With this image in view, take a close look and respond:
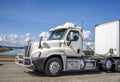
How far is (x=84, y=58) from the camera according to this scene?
1266 centimetres

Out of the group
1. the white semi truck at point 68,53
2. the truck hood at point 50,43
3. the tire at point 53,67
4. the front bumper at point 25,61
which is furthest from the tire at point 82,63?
the front bumper at point 25,61

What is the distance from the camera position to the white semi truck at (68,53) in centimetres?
1115

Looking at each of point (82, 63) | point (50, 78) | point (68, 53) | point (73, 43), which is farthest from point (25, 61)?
point (82, 63)

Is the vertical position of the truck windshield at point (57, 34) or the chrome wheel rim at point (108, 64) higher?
the truck windshield at point (57, 34)

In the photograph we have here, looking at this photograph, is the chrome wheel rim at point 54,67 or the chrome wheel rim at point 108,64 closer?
the chrome wheel rim at point 54,67

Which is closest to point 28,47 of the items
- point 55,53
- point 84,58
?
point 55,53

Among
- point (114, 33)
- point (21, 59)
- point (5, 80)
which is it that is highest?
point (114, 33)

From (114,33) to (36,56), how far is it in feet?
18.1

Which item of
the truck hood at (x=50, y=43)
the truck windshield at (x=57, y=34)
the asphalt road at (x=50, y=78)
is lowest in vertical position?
the asphalt road at (x=50, y=78)

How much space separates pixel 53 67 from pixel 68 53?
127 centimetres

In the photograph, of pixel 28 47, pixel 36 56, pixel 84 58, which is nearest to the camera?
pixel 36 56

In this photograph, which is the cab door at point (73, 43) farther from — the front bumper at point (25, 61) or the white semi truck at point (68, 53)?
the front bumper at point (25, 61)

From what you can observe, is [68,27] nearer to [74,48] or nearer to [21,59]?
[74,48]

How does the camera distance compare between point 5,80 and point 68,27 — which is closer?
point 5,80
